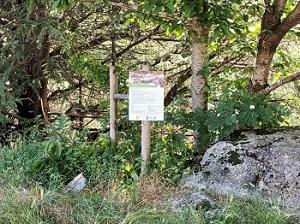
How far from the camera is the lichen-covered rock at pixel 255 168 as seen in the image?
13.4 ft

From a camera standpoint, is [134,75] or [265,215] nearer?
[265,215]

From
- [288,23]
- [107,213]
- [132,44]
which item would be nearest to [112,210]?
[107,213]

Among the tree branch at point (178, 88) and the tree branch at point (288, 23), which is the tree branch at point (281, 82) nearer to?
the tree branch at point (288, 23)

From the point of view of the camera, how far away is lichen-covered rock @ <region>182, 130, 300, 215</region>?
160 inches

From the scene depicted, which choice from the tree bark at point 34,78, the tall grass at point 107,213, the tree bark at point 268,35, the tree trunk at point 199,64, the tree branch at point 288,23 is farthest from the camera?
the tree bark at point 34,78

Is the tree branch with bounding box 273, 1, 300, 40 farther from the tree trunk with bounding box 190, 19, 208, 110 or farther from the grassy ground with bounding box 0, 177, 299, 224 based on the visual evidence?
the grassy ground with bounding box 0, 177, 299, 224

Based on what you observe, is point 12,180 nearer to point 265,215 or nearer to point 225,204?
point 225,204

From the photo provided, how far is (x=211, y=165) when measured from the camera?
4.43m

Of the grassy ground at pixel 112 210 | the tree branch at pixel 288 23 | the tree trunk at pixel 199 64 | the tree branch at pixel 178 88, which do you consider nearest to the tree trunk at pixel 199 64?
the tree trunk at pixel 199 64

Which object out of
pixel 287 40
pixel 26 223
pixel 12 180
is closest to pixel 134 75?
pixel 12 180

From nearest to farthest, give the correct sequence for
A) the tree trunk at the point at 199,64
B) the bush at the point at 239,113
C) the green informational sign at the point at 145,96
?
the bush at the point at 239,113
the green informational sign at the point at 145,96
the tree trunk at the point at 199,64

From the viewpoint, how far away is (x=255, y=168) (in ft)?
14.0

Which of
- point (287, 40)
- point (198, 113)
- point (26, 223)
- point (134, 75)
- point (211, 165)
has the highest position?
point (287, 40)

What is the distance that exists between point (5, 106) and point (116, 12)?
2091 mm
